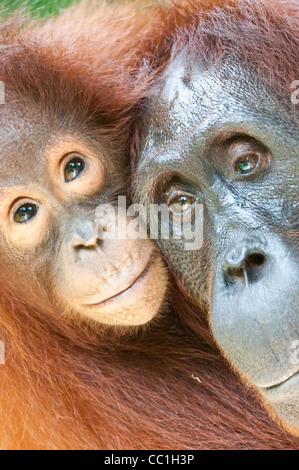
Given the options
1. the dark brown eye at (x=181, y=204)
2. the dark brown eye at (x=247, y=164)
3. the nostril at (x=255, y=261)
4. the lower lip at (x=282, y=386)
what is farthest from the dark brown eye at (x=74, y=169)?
the lower lip at (x=282, y=386)

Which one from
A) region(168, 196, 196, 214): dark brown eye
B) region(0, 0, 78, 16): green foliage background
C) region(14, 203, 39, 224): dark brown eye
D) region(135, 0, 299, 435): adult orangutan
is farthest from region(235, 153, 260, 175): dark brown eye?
region(0, 0, 78, 16): green foliage background

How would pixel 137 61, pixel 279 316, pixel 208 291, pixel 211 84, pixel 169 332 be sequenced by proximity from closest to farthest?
pixel 279 316 < pixel 211 84 < pixel 208 291 < pixel 137 61 < pixel 169 332

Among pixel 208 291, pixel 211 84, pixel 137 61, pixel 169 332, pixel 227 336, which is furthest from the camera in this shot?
pixel 169 332

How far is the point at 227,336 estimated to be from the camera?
1.57 meters

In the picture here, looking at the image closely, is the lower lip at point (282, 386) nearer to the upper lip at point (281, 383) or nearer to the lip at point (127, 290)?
the upper lip at point (281, 383)

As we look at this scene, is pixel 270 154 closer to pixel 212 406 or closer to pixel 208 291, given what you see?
pixel 208 291

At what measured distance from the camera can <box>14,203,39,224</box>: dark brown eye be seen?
6.23 ft

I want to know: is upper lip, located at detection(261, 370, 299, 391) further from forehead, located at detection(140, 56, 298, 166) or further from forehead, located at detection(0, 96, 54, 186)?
forehead, located at detection(0, 96, 54, 186)

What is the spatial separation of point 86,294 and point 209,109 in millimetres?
642

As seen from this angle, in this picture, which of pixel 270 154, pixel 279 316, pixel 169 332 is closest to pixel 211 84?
pixel 270 154

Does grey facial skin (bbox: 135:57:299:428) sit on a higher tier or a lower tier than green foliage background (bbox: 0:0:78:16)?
lower

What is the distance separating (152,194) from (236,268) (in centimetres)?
41

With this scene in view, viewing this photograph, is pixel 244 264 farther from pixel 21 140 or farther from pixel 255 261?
pixel 21 140
